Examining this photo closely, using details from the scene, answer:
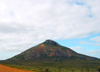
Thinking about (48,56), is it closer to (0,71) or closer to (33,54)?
(33,54)

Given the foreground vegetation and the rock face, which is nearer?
the foreground vegetation

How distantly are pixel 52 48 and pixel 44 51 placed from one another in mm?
13068

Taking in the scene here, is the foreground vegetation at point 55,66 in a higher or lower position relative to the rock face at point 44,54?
lower

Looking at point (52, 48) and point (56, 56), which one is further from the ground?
point (52, 48)

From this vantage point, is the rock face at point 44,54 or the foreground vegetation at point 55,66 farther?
the rock face at point 44,54

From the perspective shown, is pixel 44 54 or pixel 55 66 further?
pixel 44 54

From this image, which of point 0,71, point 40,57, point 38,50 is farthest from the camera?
point 38,50

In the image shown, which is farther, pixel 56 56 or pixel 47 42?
pixel 47 42

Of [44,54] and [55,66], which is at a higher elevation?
[44,54]

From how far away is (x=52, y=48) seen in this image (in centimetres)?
15850

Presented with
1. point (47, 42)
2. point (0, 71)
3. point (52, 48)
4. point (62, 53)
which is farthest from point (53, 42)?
point (0, 71)

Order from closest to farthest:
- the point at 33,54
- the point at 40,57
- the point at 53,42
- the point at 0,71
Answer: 1. the point at 0,71
2. the point at 40,57
3. the point at 33,54
4. the point at 53,42

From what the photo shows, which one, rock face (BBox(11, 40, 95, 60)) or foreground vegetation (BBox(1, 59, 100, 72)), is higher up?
rock face (BBox(11, 40, 95, 60))

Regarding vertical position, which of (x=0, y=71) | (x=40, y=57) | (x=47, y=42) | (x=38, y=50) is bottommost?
(x=0, y=71)
